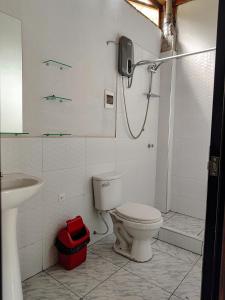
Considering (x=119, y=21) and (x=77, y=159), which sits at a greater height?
(x=119, y=21)

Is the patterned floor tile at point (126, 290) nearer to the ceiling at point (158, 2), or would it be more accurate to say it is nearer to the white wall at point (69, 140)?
the white wall at point (69, 140)

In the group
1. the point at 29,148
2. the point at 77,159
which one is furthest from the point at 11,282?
the point at 77,159

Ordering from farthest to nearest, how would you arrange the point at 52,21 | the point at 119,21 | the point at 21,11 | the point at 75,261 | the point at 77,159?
the point at 119,21 → the point at 77,159 → the point at 75,261 → the point at 52,21 → the point at 21,11

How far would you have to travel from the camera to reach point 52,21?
170 centimetres

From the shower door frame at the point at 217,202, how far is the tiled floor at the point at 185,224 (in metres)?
1.25

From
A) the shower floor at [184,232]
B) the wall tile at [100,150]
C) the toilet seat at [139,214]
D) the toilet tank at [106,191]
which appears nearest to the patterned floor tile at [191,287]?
the shower floor at [184,232]

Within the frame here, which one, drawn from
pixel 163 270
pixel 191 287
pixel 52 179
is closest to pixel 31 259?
pixel 52 179

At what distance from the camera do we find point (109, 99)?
Answer: 2279 millimetres

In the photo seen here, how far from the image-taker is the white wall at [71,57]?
1597 millimetres

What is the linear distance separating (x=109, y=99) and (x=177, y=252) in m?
1.67

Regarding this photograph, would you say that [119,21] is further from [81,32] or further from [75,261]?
[75,261]

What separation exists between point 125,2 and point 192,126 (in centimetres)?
164

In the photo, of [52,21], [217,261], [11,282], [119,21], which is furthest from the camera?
[119,21]

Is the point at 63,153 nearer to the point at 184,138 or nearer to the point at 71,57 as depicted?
the point at 71,57
